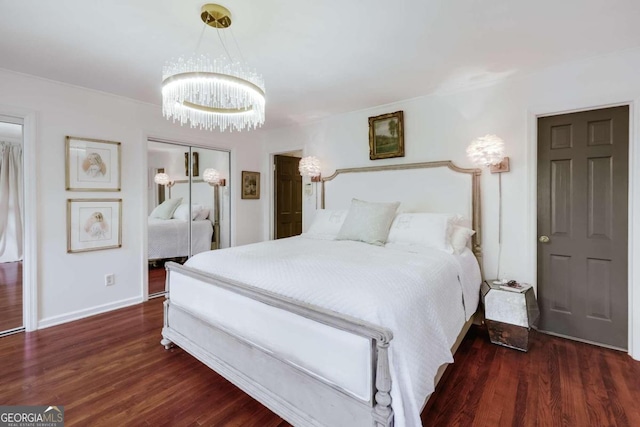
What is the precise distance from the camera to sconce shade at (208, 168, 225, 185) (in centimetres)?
417

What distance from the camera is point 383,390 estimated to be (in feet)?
4.07

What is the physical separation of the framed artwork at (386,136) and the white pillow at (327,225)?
34.8 inches

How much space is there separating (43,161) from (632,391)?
5.01 m

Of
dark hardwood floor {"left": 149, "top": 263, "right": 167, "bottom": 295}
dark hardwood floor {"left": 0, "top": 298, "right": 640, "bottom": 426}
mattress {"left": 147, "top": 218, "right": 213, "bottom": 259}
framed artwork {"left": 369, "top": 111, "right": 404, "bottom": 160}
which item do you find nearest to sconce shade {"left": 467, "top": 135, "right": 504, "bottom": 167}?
framed artwork {"left": 369, "top": 111, "right": 404, "bottom": 160}

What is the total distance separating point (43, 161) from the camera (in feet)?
9.22

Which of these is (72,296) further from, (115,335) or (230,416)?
(230,416)

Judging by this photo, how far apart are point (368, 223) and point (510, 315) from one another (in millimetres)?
1400

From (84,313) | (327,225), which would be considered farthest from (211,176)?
(84,313)

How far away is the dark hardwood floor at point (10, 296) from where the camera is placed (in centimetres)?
285

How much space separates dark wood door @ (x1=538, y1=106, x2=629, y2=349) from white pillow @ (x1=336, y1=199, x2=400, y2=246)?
1.41 m

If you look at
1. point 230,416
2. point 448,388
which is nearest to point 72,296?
point 230,416

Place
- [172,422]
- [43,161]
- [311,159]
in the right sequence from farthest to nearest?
1. [311,159]
2. [43,161]
3. [172,422]

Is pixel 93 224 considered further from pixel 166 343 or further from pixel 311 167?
pixel 311 167

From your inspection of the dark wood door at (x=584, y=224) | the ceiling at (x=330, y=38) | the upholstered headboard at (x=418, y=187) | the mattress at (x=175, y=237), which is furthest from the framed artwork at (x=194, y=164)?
the dark wood door at (x=584, y=224)
